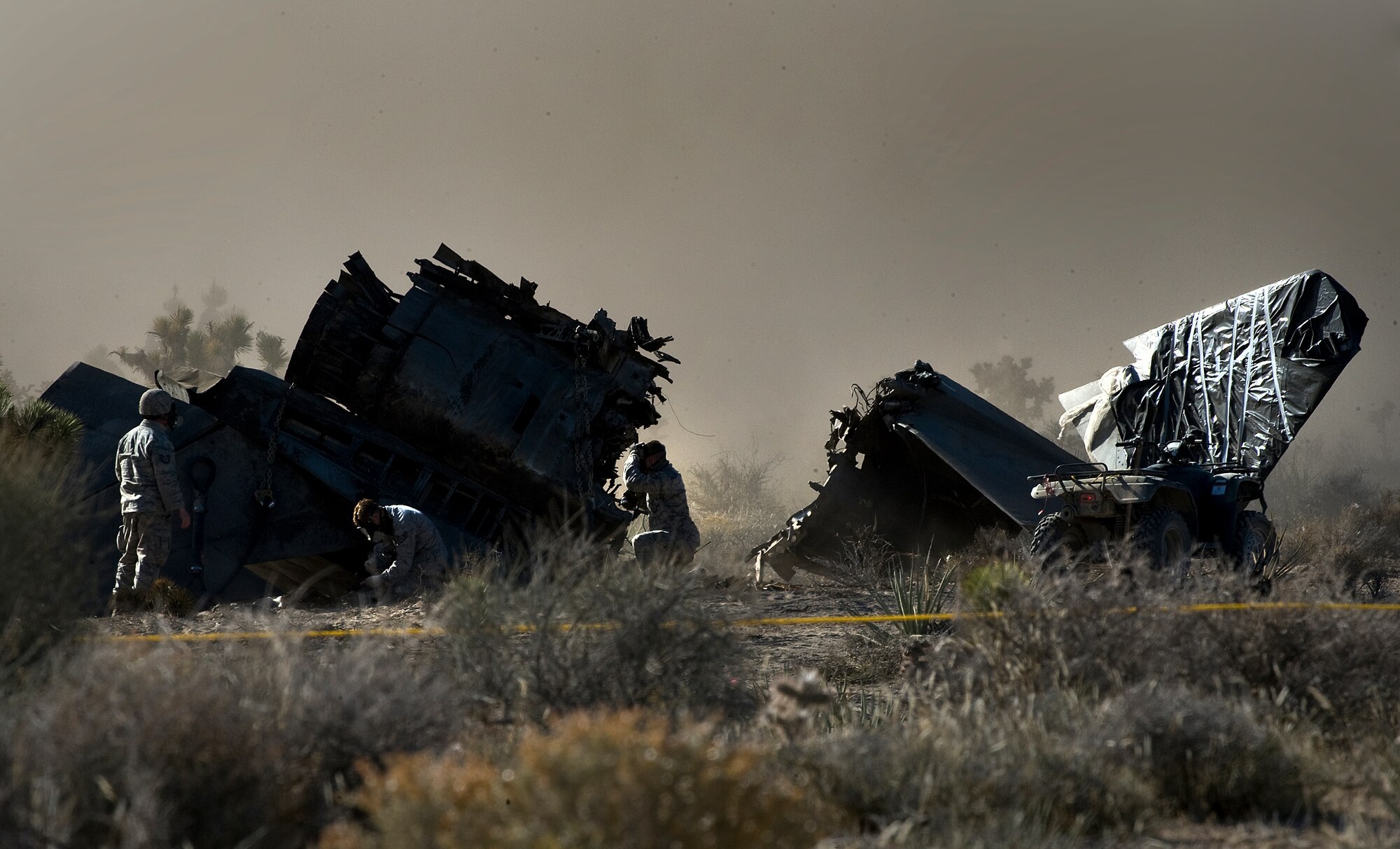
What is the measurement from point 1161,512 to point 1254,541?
5.61 ft

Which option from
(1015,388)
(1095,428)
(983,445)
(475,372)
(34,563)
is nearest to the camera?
(34,563)

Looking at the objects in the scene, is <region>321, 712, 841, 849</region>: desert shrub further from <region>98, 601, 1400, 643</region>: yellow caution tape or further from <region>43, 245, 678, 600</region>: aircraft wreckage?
<region>43, 245, 678, 600</region>: aircraft wreckage

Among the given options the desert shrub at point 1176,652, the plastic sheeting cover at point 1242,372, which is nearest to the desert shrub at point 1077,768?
the desert shrub at point 1176,652

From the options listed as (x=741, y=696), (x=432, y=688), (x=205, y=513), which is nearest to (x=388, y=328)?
(x=205, y=513)

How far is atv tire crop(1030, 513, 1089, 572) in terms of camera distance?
10.6 meters

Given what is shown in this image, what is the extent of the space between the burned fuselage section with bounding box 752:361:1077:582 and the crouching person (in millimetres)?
5265

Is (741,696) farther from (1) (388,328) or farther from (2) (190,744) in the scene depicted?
(1) (388,328)

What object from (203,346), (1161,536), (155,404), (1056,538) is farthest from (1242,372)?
(203,346)

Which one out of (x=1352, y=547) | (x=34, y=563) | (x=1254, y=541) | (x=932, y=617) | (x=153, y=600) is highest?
(x=1352, y=547)

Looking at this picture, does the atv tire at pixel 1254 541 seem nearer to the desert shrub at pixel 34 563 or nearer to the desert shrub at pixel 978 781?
the desert shrub at pixel 978 781

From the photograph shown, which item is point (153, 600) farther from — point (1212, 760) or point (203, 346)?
point (203, 346)

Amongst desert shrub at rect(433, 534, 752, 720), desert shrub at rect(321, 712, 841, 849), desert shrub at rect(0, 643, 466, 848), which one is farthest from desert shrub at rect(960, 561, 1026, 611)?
desert shrub at rect(321, 712, 841, 849)

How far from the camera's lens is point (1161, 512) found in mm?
10930

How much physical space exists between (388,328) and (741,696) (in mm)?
6962
